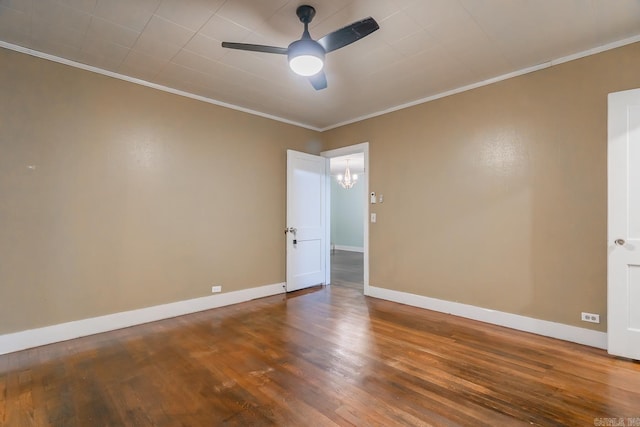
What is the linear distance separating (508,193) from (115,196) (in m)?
4.40

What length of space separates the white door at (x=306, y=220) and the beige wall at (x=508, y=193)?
46.1 inches

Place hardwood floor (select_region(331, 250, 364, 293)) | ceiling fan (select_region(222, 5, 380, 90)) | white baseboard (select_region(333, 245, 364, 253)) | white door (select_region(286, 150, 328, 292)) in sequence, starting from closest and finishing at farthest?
ceiling fan (select_region(222, 5, 380, 90))
white door (select_region(286, 150, 328, 292))
hardwood floor (select_region(331, 250, 364, 293))
white baseboard (select_region(333, 245, 364, 253))

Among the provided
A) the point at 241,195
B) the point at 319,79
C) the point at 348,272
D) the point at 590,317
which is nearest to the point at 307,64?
the point at 319,79

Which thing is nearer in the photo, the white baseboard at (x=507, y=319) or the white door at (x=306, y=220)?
the white baseboard at (x=507, y=319)

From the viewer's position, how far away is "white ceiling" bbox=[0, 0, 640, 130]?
2.23 m

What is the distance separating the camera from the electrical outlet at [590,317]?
2764 millimetres

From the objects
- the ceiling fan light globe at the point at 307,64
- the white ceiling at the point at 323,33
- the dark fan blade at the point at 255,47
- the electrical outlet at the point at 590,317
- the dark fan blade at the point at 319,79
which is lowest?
the electrical outlet at the point at 590,317

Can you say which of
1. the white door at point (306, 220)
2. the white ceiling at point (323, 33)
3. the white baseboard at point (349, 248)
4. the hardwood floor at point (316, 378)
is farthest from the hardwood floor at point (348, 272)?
the white ceiling at point (323, 33)

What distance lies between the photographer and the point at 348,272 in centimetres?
652

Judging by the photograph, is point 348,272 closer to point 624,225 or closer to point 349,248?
point 349,248

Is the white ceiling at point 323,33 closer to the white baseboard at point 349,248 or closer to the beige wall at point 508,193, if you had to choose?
the beige wall at point 508,193

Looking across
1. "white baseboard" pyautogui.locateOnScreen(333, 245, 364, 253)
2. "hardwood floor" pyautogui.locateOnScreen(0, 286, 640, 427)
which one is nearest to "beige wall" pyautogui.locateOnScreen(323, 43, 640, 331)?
"hardwood floor" pyautogui.locateOnScreen(0, 286, 640, 427)

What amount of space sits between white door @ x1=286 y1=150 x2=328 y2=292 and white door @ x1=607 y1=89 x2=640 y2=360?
3.69 m

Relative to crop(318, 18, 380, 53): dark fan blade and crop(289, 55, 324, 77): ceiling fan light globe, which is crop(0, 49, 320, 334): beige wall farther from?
crop(318, 18, 380, 53): dark fan blade
